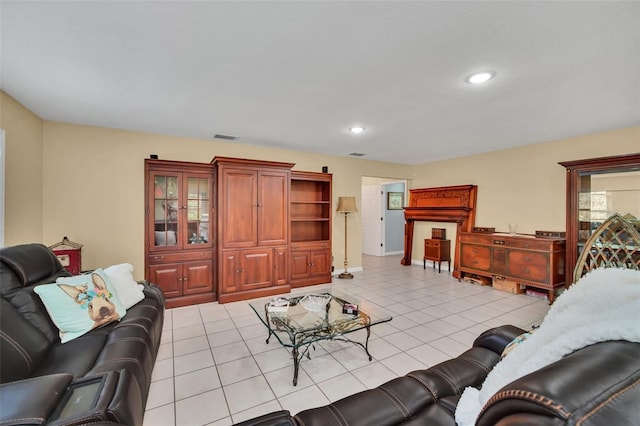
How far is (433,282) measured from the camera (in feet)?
16.2

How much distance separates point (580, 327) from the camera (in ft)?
2.61

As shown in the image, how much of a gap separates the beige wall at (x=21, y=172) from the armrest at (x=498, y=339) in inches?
166

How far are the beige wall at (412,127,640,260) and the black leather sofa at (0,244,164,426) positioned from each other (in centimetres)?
544

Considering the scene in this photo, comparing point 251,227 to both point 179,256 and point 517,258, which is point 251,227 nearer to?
point 179,256

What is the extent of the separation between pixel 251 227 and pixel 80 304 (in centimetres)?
227

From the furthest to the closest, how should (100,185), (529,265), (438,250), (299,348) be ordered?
1. (438,250)
2. (529,265)
3. (100,185)
4. (299,348)

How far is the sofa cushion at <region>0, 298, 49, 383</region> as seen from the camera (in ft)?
4.33

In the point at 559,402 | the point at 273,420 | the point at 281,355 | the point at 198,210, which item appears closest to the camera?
the point at 559,402

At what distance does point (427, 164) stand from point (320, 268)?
3.54 metres

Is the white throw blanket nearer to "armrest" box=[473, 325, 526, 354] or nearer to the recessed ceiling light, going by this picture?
"armrest" box=[473, 325, 526, 354]

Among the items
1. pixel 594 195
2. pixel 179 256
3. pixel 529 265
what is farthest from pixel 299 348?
pixel 594 195

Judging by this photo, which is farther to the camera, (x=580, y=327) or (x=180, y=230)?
(x=180, y=230)

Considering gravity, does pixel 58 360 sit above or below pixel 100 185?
below

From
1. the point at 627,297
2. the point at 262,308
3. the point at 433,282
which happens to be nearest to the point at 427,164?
the point at 433,282
